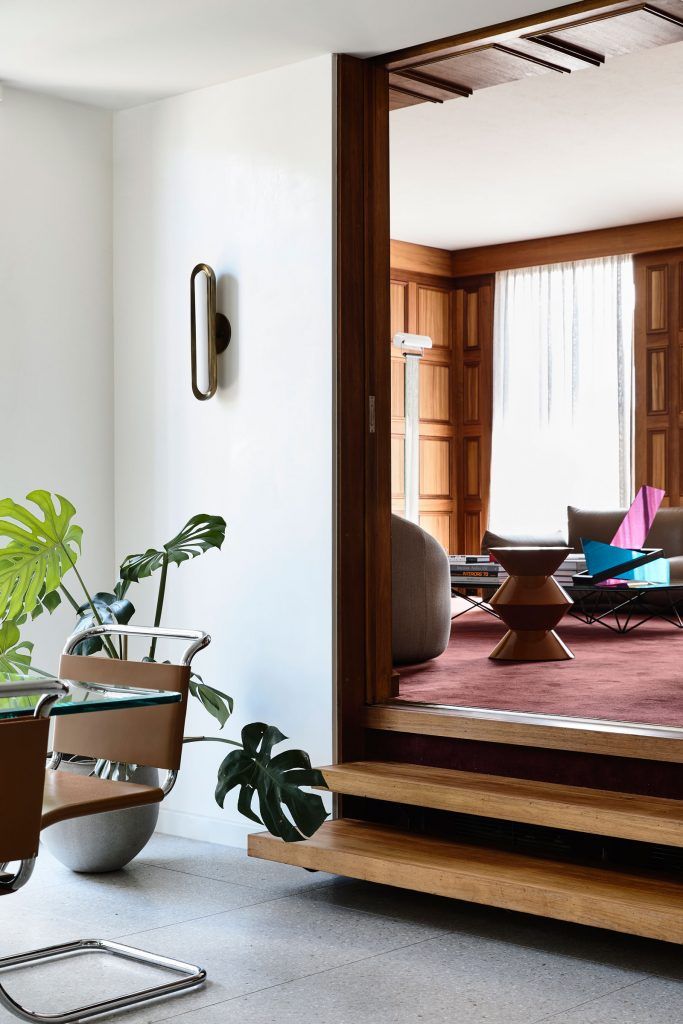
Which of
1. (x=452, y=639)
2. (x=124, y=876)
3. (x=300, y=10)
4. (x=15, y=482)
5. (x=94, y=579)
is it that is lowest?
(x=124, y=876)

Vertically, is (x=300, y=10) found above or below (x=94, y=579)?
above

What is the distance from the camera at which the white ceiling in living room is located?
625 cm

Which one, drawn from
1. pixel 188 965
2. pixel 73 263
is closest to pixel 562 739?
pixel 188 965

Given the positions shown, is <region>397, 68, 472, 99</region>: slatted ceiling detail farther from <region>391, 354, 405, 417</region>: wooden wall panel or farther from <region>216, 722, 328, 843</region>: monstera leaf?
<region>391, 354, 405, 417</region>: wooden wall panel

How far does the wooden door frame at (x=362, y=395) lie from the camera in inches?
177

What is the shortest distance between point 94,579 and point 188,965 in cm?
216

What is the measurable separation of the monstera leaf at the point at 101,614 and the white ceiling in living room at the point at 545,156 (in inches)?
125

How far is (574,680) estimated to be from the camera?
5.16 m

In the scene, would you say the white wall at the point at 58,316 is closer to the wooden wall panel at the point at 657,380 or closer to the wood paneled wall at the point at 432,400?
the wood paneled wall at the point at 432,400

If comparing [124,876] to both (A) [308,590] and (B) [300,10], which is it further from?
(B) [300,10]

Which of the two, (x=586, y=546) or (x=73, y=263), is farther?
(x=586, y=546)

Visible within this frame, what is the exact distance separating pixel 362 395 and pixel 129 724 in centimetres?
164

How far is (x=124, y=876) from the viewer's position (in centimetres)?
437

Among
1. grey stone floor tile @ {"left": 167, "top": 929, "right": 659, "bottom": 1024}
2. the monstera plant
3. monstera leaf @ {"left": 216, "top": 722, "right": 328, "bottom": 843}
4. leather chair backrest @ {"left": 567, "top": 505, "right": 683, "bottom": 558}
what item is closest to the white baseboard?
the monstera plant
